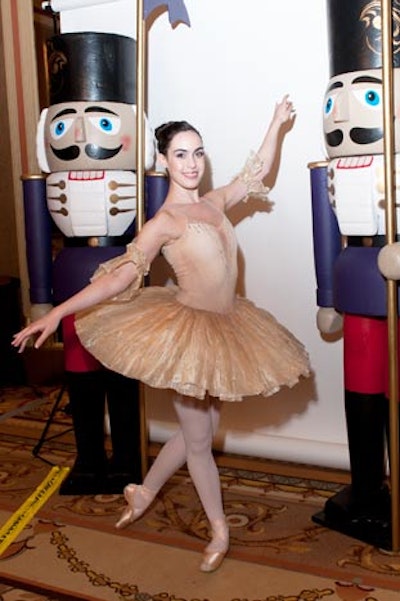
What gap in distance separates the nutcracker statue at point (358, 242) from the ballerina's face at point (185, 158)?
30 centimetres

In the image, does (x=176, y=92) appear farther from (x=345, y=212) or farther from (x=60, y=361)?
(x=60, y=361)

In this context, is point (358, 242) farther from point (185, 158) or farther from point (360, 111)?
point (185, 158)

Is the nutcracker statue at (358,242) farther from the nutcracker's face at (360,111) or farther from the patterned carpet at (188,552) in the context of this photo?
the patterned carpet at (188,552)

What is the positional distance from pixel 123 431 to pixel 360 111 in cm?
103

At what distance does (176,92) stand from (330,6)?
622 mm

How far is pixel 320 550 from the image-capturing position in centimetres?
158

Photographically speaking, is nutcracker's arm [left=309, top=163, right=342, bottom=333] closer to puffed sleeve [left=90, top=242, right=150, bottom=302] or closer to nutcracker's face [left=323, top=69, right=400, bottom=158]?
nutcracker's face [left=323, top=69, right=400, bottom=158]

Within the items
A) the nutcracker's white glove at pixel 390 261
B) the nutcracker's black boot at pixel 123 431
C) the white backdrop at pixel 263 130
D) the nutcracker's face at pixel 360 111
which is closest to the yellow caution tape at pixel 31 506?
the nutcracker's black boot at pixel 123 431

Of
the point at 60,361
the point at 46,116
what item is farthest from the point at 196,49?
the point at 60,361

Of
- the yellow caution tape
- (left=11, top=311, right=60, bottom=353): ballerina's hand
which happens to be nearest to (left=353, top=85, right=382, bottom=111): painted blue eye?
(left=11, top=311, right=60, bottom=353): ballerina's hand

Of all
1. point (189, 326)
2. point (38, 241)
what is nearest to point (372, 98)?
point (189, 326)

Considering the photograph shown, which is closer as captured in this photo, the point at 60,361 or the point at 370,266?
the point at 370,266

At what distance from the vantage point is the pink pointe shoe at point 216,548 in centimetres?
151

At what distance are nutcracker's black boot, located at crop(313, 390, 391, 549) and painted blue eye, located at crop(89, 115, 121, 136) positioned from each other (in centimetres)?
85
